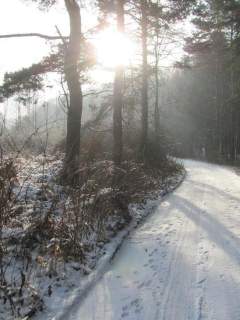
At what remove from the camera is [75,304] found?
4883mm

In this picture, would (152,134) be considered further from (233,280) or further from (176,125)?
(176,125)

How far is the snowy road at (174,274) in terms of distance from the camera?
460 centimetres

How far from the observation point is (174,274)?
5688 mm

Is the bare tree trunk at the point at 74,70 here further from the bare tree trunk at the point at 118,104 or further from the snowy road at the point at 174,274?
the snowy road at the point at 174,274

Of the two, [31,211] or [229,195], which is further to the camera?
[229,195]

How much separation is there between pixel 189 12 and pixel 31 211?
13.8 m

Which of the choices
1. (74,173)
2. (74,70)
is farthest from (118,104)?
(74,173)

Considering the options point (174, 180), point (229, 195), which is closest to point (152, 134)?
point (174, 180)

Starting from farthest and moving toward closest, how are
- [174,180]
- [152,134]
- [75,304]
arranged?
[152,134]
[174,180]
[75,304]

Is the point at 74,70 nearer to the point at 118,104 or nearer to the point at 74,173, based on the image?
the point at 118,104

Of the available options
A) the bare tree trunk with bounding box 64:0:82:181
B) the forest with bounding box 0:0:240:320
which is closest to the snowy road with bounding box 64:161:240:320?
the forest with bounding box 0:0:240:320

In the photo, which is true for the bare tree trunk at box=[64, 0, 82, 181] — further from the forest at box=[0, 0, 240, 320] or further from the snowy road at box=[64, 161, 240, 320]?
the snowy road at box=[64, 161, 240, 320]

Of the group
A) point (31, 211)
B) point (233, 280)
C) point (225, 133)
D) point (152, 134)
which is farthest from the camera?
point (225, 133)

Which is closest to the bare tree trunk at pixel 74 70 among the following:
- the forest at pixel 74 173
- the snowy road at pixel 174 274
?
the forest at pixel 74 173
